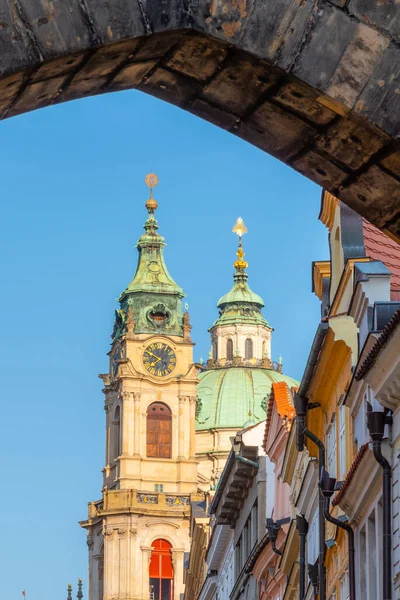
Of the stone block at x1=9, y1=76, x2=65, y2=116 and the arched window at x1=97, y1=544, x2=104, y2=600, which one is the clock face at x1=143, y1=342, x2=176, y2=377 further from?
the stone block at x1=9, y1=76, x2=65, y2=116

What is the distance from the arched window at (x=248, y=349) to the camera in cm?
14012

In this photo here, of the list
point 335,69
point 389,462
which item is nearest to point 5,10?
point 335,69

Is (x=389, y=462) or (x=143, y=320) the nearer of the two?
(x=389, y=462)

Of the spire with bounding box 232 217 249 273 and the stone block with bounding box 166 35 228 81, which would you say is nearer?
the stone block with bounding box 166 35 228 81

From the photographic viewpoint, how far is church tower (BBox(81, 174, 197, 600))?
110950mm

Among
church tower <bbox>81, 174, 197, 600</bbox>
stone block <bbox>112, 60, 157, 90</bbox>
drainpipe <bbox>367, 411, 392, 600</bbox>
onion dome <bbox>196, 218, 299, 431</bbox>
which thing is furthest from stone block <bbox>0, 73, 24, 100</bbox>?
onion dome <bbox>196, 218, 299, 431</bbox>

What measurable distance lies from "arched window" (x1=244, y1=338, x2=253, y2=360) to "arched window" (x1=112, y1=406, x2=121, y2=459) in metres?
23.7

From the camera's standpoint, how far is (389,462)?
1836 cm

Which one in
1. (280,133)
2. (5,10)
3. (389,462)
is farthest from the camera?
(389,462)

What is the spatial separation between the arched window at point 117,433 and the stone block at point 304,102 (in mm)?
110235

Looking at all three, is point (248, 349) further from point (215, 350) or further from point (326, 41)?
point (326, 41)

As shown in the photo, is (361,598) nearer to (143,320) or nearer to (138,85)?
(138,85)

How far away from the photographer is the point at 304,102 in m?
6.43

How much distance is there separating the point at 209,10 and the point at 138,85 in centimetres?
54
